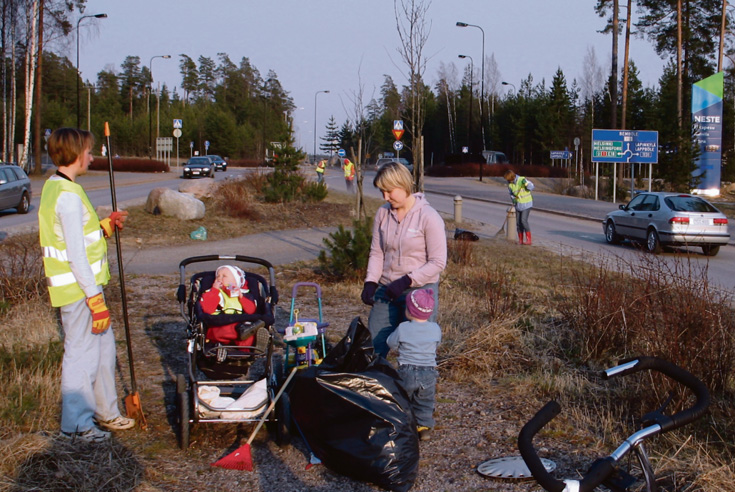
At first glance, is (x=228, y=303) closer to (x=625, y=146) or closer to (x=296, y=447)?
(x=296, y=447)

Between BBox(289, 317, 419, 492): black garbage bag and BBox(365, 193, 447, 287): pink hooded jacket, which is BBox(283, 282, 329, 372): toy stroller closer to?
BBox(365, 193, 447, 287): pink hooded jacket

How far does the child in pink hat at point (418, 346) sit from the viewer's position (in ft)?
15.6

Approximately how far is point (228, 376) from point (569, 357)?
317cm

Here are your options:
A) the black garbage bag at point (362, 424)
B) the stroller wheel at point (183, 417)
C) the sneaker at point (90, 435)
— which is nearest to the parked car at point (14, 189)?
the sneaker at point (90, 435)

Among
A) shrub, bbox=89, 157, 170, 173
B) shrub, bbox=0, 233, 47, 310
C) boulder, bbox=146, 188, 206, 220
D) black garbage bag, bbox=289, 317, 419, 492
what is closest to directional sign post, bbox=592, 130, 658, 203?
boulder, bbox=146, 188, 206, 220

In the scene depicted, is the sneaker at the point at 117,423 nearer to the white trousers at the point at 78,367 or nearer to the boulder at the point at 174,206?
the white trousers at the point at 78,367

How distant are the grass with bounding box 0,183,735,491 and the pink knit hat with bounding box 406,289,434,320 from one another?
101 cm

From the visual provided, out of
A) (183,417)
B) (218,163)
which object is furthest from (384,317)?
(218,163)

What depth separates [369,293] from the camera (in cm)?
514

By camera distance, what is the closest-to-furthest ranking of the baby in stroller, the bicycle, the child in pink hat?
the bicycle
the child in pink hat
the baby in stroller

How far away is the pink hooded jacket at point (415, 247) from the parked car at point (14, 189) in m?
19.6

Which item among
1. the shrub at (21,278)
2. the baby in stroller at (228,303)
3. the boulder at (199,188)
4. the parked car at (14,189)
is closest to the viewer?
the baby in stroller at (228,303)

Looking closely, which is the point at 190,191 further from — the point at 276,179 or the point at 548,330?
the point at 548,330

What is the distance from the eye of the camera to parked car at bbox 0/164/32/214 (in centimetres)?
2175
